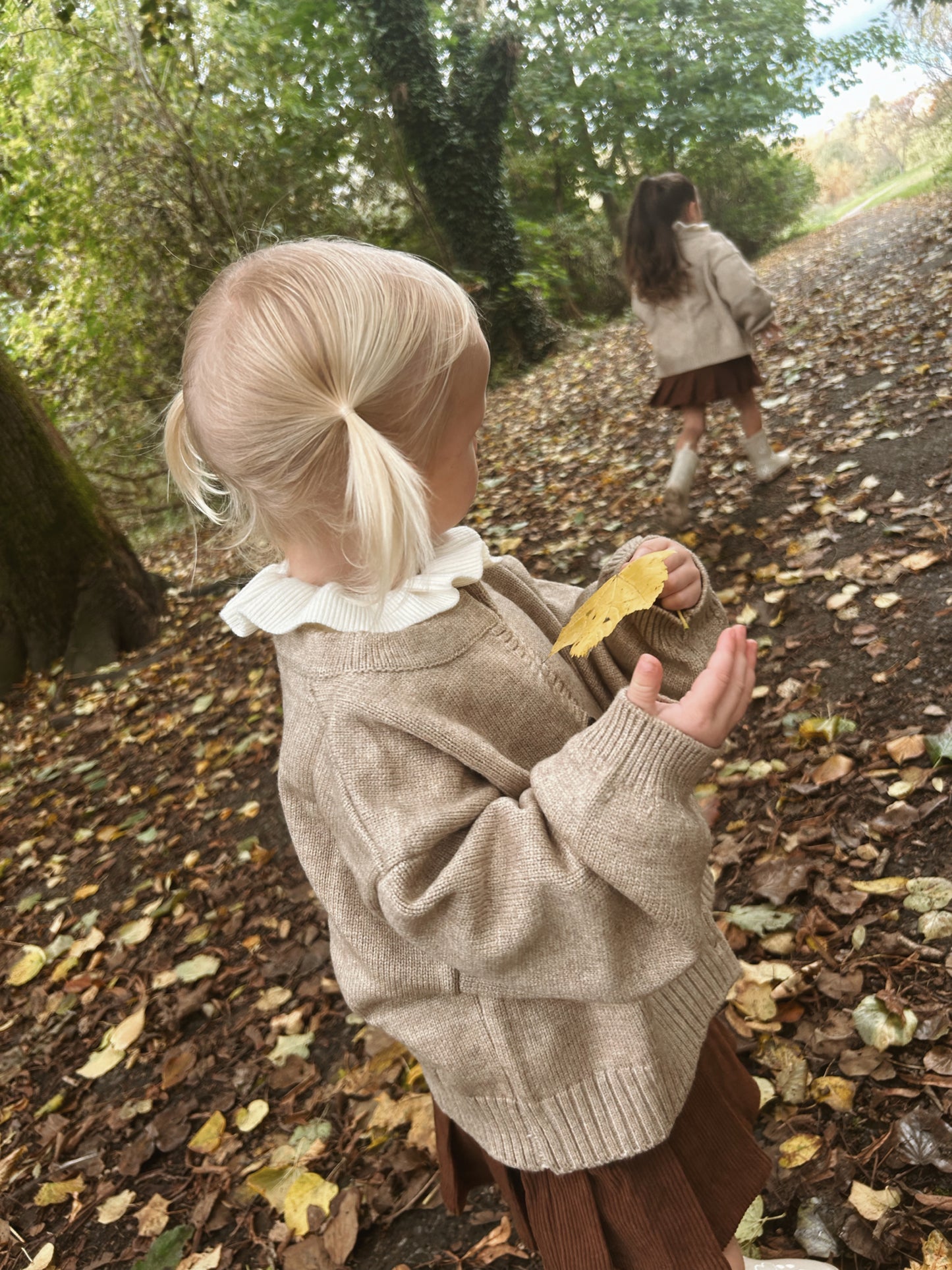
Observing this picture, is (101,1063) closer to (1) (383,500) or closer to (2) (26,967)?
(2) (26,967)

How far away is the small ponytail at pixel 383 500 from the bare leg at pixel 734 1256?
121cm

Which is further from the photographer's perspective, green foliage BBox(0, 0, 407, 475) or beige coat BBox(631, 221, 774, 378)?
green foliage BBox(0, 0, 407, 475)

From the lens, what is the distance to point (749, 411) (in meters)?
4.43

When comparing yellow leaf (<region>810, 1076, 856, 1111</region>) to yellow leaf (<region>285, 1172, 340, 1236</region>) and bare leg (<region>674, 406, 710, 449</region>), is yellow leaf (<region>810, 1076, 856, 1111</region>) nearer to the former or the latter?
yellow leaf (<region>285, 1172, 340, 1236</region>)

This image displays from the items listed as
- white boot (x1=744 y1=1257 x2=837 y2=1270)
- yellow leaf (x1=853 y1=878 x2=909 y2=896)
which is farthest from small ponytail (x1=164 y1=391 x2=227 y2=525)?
yellow leaf (x1=853 y1=878 x2=909 y2=896)

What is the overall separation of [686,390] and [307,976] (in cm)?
344

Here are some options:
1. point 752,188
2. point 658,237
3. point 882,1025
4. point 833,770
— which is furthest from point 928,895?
point 752,188

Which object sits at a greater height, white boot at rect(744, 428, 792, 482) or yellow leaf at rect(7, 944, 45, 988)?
white boot at rect(744, 428, 792, 482)

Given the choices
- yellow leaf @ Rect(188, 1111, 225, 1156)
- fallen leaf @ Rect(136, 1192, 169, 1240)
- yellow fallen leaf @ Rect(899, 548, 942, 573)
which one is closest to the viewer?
fallen leaf @ Rect(136, 1192, 169, 1240)

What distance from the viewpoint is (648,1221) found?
3.83 feet

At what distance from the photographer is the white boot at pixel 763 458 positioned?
4.47 meters

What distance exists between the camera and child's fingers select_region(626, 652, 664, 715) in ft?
3.23

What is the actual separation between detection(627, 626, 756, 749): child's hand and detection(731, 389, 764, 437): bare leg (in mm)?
3736

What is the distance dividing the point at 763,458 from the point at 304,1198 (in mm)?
3905
